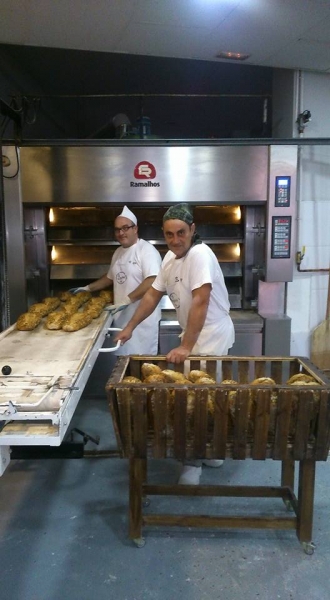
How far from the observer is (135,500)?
192 centimetres

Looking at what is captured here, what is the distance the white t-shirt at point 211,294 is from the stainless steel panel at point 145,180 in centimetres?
110

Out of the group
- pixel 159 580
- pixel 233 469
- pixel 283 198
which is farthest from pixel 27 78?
pixel 159 580

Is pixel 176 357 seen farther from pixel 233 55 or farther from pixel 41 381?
pixel 233 55

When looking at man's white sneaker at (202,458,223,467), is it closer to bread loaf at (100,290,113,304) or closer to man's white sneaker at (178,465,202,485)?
man's white sneaker at (178,465,202,485)

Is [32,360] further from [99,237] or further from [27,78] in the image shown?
[27,78]

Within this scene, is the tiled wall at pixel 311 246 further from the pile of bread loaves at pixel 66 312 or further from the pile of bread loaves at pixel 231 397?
the pile of bread loaves at pixel 231 397

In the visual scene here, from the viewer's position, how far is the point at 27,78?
17.5ft

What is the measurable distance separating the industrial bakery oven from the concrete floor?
1434mm

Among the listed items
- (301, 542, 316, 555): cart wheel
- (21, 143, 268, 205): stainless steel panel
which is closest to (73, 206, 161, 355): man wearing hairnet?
(21, 143, 268, 205): stainless steel panel

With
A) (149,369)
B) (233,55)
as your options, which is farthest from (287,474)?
(233,55)

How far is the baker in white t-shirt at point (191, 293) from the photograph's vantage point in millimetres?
2281

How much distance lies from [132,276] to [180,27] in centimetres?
176

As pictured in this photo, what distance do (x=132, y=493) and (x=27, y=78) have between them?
5218 millimetres

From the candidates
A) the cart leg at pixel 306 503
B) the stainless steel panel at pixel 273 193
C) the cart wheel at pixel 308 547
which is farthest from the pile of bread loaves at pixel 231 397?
the stainless steel panel at pixel 273 193
